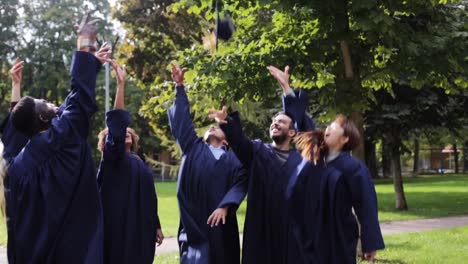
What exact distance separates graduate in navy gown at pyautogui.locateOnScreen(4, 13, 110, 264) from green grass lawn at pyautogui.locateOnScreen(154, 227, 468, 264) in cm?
585

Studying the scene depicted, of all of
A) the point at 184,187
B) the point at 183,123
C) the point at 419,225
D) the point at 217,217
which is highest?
the point at 183,123

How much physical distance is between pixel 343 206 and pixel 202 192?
1.35 meters

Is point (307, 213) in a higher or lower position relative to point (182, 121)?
lower

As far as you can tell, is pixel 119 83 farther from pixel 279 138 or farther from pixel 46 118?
pixel 279 138

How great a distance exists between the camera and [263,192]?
5.64 meters

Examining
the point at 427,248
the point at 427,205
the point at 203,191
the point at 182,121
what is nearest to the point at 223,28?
the point at 182,121

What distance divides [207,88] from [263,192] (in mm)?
4038

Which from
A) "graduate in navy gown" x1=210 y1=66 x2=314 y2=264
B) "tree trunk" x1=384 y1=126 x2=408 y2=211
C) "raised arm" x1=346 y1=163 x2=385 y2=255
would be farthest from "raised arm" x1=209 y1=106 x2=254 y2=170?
"tree trunk" x1=384 y1=126 x2=408 y2=211

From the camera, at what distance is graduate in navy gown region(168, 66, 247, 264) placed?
5746 mm

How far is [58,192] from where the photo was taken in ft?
14.1

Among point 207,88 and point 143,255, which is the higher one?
point 207,88

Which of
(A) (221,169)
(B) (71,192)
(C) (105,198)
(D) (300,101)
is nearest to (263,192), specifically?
(A) (221,169)

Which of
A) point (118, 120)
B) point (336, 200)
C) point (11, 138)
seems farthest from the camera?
point (336, 200)

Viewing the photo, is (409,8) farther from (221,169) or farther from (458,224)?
(458,224)
